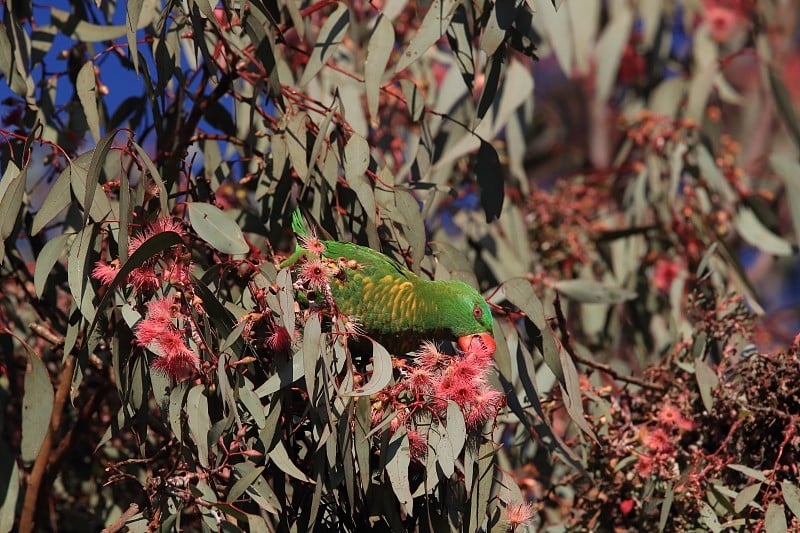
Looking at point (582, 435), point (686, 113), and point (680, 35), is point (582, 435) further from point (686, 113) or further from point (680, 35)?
point (680, 35)

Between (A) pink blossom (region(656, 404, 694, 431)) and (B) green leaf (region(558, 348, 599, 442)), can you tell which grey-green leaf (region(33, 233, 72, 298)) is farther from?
(A) pink blossom (region(656, 404, 694, 431))

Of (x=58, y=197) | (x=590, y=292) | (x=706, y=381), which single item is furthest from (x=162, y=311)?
(x=590, y=292)

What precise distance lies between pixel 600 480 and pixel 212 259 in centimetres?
104

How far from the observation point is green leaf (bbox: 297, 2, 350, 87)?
6.89 feet

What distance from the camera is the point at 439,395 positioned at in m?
1.64

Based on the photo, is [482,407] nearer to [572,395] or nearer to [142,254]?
[572,395]

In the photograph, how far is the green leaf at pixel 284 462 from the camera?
164cm

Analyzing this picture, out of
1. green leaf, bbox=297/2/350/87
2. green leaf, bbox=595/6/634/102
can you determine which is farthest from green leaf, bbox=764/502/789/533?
green leaf, bbox=595/6/634/102

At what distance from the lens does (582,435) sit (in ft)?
7.25

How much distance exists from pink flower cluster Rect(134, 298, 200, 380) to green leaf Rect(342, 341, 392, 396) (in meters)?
0.29

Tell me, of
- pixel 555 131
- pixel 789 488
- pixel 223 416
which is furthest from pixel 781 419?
pixel 555 131

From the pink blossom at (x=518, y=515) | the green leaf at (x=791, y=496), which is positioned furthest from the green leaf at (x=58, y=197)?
the green leaf at (x=791, y=496)

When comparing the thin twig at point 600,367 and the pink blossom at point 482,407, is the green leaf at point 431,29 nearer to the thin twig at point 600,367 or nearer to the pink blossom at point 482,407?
the thin twig at point 600,367

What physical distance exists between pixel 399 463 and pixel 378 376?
166mm
